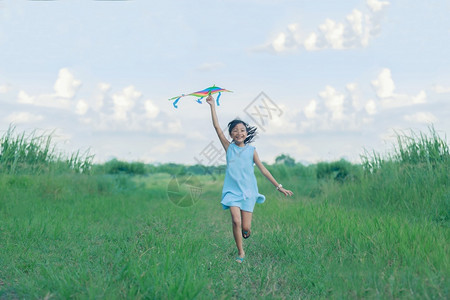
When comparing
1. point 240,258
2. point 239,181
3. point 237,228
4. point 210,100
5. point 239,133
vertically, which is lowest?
point 240,258

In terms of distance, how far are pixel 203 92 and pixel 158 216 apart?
3797 millimetres

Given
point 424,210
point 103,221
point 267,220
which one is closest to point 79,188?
Answer: point 103,221

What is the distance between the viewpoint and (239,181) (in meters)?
5.52

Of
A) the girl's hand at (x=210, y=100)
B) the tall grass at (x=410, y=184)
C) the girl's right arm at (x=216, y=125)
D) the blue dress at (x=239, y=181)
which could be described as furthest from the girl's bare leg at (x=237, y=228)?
the tall grass at (x=410, y=184)

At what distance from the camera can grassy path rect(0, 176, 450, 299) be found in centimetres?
381

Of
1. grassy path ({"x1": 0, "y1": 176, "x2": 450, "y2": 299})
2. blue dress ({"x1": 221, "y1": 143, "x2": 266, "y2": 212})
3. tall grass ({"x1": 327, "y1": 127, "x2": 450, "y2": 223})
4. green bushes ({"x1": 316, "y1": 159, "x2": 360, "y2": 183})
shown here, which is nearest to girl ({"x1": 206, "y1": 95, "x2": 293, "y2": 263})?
blue dress ({"x1": 221, "y1": 143, "x2": 266, "y2": 212})

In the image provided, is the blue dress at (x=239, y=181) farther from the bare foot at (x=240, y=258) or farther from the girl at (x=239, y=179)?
the bare foot at (x=240, y=258)

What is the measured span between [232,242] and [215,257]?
1340 millimetres

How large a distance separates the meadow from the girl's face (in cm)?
143

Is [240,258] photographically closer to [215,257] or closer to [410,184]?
[215,257]

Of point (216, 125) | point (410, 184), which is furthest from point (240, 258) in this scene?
point (410, 184)

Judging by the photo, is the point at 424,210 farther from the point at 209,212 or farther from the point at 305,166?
the point at 305,166

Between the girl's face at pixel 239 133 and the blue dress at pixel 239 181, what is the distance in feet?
0.31

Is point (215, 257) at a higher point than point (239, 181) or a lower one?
lower
